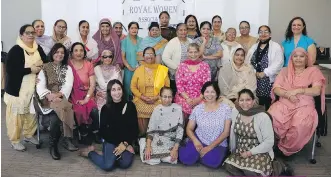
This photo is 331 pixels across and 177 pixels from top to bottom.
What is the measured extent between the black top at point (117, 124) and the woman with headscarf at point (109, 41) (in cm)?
105

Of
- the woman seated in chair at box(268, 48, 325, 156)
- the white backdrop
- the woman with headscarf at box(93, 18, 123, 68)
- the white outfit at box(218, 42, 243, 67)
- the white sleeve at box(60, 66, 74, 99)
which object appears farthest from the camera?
the white backdrop

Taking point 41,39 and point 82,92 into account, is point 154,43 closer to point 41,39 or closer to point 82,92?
point 82,92

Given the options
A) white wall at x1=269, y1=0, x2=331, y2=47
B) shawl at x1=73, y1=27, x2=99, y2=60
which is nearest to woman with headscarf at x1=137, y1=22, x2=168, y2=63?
shawl at x1=73, y1=27, x2=99, y2=60

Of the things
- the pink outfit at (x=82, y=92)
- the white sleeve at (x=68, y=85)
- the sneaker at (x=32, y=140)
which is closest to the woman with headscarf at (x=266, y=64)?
the pink outfit at (x=82, y=92)

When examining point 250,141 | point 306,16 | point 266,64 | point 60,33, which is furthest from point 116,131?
point 306,16

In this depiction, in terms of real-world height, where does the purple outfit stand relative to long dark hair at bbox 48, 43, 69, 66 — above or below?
below

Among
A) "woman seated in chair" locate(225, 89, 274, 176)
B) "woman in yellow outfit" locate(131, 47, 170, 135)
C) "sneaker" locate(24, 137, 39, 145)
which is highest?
"woman in yellow outfit" locate(131, 47, 170, 135)

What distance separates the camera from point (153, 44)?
13.9 feet

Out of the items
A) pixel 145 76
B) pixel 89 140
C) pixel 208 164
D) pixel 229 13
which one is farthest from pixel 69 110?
pixel 229 13

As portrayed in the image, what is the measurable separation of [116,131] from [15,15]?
13.2 feet

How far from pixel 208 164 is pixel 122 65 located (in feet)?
5.76

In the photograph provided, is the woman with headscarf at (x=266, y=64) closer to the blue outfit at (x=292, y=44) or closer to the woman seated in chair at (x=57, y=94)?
the blue outfit at (x=292, y=44)

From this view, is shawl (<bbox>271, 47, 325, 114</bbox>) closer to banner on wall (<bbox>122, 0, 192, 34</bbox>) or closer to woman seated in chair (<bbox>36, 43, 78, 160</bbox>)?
woman seated in chair (<bbox>36, 43, 78, 160</bbox>)

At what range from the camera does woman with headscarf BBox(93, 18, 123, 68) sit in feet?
14.0
